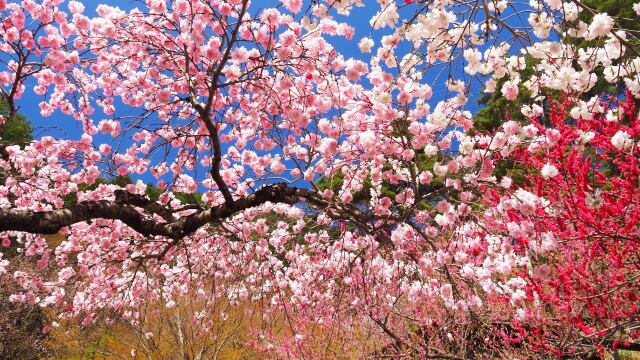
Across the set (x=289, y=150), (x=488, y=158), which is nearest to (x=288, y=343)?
(x=289, y=150)

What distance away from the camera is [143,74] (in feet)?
15.9

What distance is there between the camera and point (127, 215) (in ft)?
12.2

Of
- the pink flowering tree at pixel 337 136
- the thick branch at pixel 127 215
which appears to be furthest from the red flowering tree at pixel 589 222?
the thick branch at pixel 127 215

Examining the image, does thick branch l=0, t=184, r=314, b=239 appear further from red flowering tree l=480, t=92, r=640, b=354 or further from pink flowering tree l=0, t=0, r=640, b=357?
red flowering tree l=480, t=92, r=640, b=354

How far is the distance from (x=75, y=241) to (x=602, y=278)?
7195mm

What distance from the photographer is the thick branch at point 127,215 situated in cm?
313

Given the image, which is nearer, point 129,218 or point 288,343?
point 129,218

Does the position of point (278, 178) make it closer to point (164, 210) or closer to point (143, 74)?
point (164, 210)

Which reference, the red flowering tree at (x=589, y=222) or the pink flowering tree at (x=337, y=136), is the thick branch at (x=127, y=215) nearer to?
the pink flowering tree at (x=337, y=136)

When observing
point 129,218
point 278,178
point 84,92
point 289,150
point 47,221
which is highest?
point 84,92

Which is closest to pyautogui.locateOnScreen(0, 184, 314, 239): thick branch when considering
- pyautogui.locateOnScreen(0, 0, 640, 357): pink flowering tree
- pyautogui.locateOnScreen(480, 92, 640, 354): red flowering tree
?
pyautogui.locateOnScreen(0, 0, 640, 357): pink flowering tree

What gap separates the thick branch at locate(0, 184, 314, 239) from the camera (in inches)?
123

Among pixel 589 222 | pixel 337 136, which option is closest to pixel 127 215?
pixel 337 136

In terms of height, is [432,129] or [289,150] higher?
[289,150]
